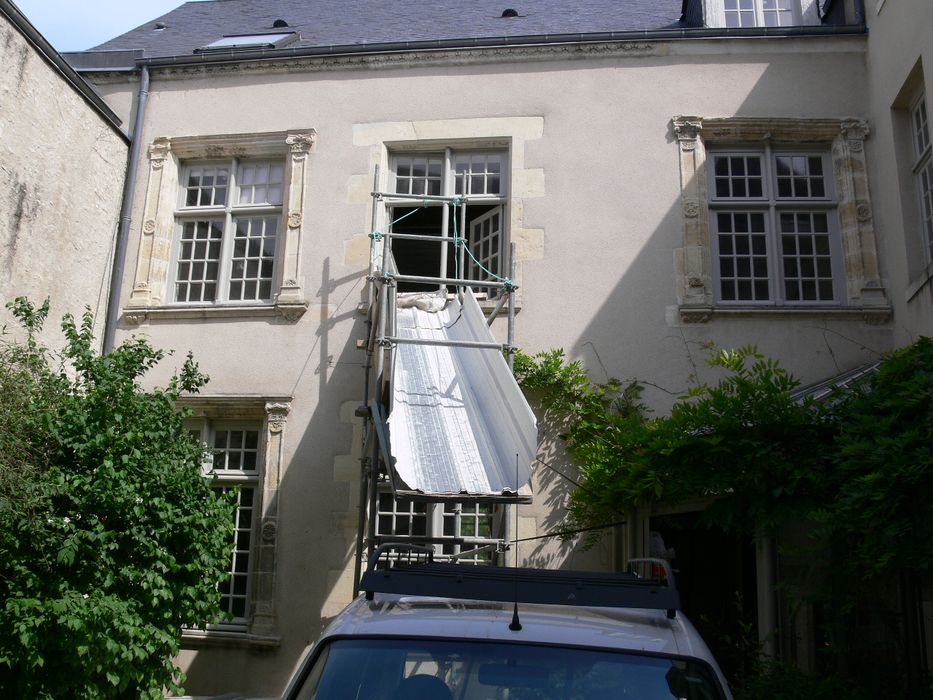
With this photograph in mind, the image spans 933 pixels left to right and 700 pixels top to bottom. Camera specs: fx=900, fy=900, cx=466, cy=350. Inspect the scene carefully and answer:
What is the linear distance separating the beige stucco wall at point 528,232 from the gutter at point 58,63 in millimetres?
458

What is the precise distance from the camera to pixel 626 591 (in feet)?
10.0

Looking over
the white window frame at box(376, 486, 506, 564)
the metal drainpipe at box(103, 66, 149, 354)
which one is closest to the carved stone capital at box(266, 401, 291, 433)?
the white window frame at box(376, 486, 506, 564)

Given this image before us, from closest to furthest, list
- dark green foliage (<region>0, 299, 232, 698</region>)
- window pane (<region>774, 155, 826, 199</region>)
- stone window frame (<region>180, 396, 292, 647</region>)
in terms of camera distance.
Result: dark green foliage (<region>0, 299, 232, 698</region>)
stone window frame (<region>180, 396, 292, 647</region>)
window pane (<region>774, 155, 826, 199</region>)

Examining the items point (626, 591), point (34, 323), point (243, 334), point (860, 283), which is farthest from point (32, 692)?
point (860, 283)

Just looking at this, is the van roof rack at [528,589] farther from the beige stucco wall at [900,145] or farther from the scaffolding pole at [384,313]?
the beige stucco wall at [900,145]

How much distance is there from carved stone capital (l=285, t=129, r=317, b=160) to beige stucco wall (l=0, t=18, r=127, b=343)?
187 cm

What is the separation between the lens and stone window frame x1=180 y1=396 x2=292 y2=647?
26.9 ft

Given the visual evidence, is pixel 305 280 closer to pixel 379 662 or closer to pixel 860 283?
pixel 860 283

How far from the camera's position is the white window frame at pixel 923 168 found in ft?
25.8

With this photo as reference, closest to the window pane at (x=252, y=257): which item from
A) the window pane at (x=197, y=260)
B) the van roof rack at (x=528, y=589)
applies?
the window pane at (x=197, y=260)

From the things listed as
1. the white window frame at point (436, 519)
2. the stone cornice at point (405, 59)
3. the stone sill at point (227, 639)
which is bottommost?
the stone sill at point (227, 639)

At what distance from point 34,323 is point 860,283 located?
7107 mm

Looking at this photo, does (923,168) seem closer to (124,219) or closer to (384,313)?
(384,313)

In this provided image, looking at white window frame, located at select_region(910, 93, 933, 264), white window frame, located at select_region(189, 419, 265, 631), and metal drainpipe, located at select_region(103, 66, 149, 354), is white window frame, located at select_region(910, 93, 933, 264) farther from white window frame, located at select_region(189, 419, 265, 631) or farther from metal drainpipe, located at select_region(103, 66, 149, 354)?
metal drainpipe, located at select_region(103, 66, 149, 354)
